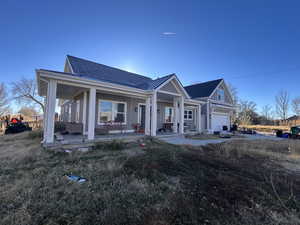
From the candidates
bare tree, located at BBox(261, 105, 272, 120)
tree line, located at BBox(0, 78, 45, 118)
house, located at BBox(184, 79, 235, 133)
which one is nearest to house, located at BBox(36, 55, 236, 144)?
house, located at BBox(184, 79, 235, 133)

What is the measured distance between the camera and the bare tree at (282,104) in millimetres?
31472

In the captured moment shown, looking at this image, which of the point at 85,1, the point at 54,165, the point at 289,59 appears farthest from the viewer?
the point at 289,59

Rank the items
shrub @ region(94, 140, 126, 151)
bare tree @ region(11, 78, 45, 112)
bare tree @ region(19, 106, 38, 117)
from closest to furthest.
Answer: shrub @ region(94, 140, 126, 151) → bare tree @ region(11, 78, 45, 112) → bare tree @ region(19, 106, 38, 117)

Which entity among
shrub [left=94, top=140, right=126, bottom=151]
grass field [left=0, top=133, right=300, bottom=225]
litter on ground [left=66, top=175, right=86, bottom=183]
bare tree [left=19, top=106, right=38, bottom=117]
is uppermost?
bare tree [left=19, top=106, right=38, bottom=117]

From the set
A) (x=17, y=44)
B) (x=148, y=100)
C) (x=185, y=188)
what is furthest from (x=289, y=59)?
(x=17, y=44)

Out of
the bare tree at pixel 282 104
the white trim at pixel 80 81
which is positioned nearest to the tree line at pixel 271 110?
the bare tree at pixel 282 104

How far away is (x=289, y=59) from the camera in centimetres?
1537

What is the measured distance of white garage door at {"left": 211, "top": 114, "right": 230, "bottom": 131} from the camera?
1536cm

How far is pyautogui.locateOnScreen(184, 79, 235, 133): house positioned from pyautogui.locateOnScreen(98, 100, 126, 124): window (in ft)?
31.5

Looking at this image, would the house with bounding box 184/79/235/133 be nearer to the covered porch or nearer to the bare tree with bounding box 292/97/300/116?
the covered porch

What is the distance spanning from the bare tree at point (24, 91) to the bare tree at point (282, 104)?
5279 centimetres

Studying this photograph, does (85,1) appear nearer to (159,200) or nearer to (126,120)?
(126,120)

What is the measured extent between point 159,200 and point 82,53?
619 inches

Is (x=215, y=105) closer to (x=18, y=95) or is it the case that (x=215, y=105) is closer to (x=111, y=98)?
(x=111, y=98)
